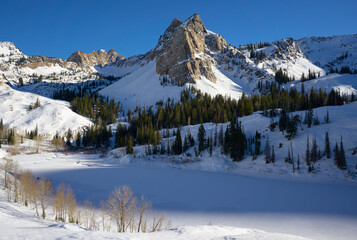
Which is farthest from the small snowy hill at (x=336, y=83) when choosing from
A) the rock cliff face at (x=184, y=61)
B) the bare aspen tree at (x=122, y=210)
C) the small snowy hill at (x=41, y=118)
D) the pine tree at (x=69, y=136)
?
the small snowy hill at (x=41, y=118)

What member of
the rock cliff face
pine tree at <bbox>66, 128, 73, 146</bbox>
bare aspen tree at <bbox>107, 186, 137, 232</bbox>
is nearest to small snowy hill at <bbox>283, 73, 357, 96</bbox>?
the rock cliff face

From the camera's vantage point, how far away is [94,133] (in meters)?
95.5

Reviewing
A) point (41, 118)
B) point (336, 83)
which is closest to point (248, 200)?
point (41, 118)

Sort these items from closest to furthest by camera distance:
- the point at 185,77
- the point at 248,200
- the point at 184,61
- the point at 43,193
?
the point at 43,193 → the point at 248,200 → the point at 185,77 → the point at 184,61

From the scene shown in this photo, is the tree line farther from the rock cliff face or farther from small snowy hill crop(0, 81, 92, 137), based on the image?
the rock cliff face

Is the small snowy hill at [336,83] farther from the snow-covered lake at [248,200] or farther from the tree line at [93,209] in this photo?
the tree line at [93,209]

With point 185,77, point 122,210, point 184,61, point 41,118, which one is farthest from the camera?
point 184,61

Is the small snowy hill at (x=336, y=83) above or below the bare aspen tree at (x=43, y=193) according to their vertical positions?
above

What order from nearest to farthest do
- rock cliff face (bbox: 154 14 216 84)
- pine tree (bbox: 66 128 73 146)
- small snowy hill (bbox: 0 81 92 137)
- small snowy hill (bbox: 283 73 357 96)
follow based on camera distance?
pine tree (bbox: 66 128 73 146)
small snowy hill (bbox: 0 81 92 137)
small snowy hill (bbox: 283 73 357 96)
rock cliff face (bbox: 154 14 216 84)

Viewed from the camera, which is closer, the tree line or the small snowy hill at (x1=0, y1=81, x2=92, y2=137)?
the tree line

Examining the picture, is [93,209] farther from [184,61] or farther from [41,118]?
[184,61]

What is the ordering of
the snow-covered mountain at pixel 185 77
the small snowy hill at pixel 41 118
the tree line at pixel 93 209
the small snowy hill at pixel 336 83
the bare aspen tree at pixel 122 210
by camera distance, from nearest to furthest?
the bare aspen tree at pixel 122 210 < the tree line at pixel 93 209 < the small snowy hill at pixel 41 118 < the small snowy hill at pixel 336 83 < the snow-covered mountain at pixel 185 77

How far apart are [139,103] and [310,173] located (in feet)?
435

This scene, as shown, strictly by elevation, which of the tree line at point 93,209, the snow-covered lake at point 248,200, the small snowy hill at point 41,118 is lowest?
the snow-covered lake at point 248,200
